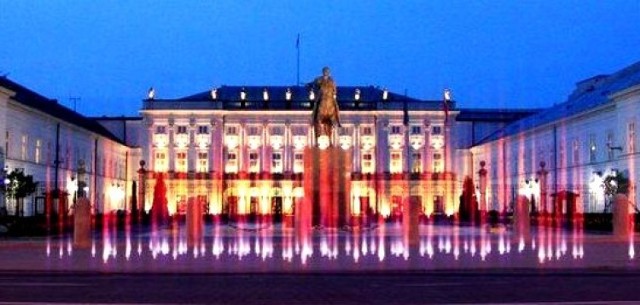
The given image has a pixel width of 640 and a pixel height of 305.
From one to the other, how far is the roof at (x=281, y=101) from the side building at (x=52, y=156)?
9235 mm

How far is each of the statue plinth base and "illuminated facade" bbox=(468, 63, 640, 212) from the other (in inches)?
801

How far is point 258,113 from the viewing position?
123m

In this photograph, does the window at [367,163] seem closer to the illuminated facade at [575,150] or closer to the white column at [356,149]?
the white column at [356,149]

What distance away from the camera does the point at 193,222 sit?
3816cm

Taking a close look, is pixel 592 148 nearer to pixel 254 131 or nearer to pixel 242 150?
pixel 254 131

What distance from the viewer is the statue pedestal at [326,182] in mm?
46656

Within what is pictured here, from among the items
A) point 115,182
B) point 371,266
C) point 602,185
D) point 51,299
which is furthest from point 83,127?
point 51,299

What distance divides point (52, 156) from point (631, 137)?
4443 cm

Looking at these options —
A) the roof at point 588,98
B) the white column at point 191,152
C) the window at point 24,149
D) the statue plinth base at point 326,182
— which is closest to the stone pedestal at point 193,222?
the statue plinth base at point 326,182

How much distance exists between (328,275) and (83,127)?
247 ft

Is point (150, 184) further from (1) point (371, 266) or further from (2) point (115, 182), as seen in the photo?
(1) point (371, 266)

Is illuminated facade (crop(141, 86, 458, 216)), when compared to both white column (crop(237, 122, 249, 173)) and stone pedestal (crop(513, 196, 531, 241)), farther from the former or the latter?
stone pedestal (crop(513, 196, 531, 241))

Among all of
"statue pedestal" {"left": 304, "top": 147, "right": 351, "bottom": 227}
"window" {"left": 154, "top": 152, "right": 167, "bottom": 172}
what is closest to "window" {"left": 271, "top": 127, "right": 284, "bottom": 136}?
"window" {"left": 154, "top": 152, "right": 167, "bottom": 172}

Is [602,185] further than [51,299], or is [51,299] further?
[602,185]
